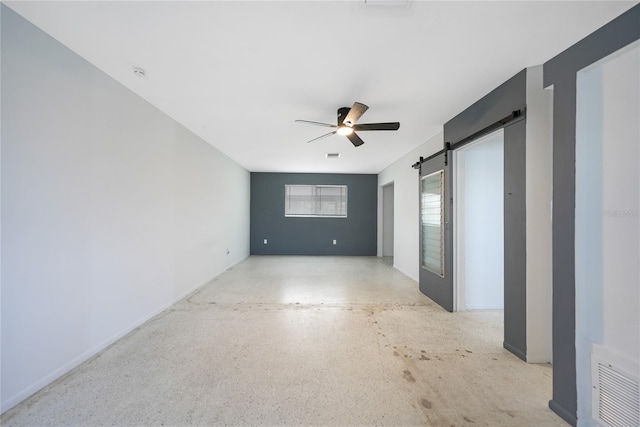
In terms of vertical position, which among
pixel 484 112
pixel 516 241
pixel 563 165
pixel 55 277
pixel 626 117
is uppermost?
pixel 484 112

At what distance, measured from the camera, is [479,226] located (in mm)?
3201

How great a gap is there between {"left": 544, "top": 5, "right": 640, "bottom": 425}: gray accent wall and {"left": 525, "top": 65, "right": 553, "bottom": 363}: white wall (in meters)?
0.42

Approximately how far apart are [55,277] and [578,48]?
3.78 metres

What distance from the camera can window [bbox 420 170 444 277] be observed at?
336cm

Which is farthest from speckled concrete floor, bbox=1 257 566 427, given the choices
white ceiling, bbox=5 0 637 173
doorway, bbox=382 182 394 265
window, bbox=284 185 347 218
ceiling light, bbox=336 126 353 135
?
window, bbox=284 185 347 218

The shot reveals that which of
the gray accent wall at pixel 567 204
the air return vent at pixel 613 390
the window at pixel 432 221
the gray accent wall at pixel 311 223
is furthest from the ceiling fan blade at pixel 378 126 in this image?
the gray accent wall at pixel 311 223

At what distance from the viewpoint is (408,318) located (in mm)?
2953

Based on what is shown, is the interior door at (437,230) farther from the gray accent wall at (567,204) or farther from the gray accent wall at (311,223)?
the gray accent wall at (311,223)

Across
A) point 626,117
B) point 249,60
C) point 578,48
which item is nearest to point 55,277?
point 249,60

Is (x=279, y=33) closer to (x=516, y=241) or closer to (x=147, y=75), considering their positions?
(x=147, y=75)

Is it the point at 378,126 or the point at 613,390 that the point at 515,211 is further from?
the point at 378,126

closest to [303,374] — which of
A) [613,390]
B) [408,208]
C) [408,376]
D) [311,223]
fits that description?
[408,376]

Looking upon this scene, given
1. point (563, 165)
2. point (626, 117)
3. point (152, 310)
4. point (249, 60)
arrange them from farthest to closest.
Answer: point (152, 310) → point (249, 60) → point (563, 165) → point (626, 117)

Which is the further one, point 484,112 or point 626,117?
point 484,112
